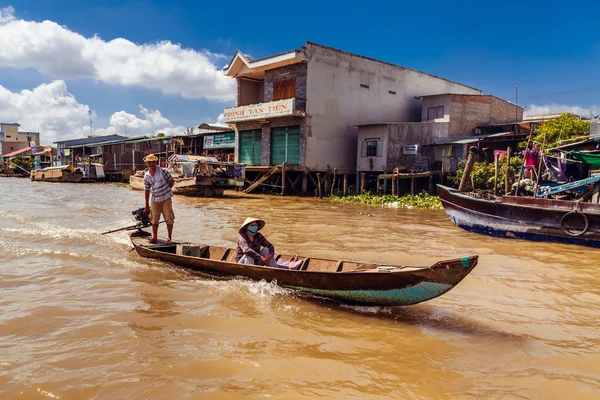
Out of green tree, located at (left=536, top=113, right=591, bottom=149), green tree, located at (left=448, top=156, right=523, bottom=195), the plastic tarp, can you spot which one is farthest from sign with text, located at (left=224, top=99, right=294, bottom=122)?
the plastic tarp

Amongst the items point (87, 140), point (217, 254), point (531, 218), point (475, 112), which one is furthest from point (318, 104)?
point (87, 140)

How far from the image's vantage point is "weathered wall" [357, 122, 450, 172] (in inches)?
841

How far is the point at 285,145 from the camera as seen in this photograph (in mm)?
23938

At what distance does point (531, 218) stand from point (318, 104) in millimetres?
14099

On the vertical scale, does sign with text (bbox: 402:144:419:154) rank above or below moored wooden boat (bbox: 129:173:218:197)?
above

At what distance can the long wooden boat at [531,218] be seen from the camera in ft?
32.2

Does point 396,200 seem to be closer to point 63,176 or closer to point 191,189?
point 191,189

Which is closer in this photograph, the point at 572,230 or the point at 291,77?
the point at 572,230

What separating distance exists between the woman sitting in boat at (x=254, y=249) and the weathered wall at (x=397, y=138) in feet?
52.3

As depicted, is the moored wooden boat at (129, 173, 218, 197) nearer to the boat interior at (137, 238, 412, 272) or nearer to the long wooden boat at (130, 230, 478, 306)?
the boat interior at (137, 238, 412, 272)

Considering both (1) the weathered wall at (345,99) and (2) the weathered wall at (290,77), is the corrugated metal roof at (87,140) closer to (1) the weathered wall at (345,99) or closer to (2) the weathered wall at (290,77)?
(2) the weathered wall at (290,77)

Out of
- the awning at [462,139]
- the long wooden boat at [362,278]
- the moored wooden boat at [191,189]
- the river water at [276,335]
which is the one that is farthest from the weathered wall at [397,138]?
the long wooden boat at [362,278]

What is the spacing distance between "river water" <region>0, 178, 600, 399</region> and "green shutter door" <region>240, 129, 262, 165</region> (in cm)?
1758

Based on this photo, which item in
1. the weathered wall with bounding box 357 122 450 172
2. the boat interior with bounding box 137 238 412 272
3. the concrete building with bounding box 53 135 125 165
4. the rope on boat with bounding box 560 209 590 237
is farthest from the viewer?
the concrete building with bounding box 53 135 125 165
